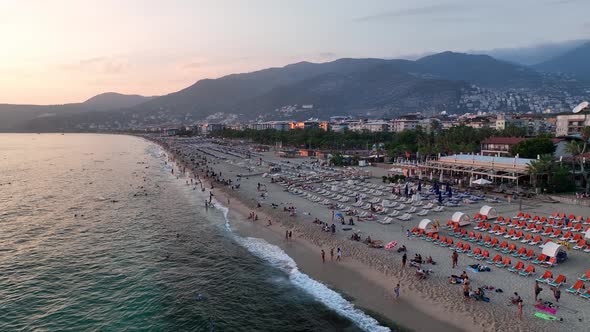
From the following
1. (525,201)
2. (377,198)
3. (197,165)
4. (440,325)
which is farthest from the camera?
(197,165)

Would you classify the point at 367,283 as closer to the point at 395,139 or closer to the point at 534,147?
the point at 534,147

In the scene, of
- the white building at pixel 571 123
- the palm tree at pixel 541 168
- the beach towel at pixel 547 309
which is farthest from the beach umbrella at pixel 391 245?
the white building at pixel 571 123

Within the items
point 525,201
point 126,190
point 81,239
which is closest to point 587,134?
point 525,201

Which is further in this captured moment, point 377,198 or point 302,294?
point 377,198

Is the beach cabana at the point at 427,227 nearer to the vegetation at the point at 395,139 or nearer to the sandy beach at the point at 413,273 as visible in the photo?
the sandy beach at the point at 413,273

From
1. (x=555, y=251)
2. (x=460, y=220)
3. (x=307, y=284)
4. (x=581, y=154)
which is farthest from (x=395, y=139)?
(x=307, y=284)

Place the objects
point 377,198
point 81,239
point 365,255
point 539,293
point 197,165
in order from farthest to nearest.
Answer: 1. point 197,165
2. point 377,198
3. point 81,239
4. point 365,255
5. point 539,293

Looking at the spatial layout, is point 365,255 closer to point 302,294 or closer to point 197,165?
point 302,294
